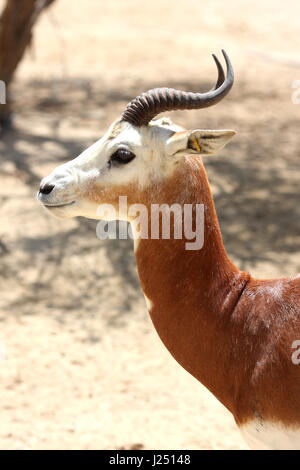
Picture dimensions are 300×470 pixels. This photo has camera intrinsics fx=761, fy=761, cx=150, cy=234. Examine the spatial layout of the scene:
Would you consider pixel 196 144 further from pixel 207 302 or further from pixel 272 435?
pixel 272 435

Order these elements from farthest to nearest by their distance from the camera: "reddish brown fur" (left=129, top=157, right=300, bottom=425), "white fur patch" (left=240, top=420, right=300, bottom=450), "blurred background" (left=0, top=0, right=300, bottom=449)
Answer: "blurred background" (left=0, top=0, right=300, bottom=449)
"reddish brown fur" (left=129, top=157, right=300, bottom=425)
"white fur patch" (left=240, top=420, right=300, bottom=450)

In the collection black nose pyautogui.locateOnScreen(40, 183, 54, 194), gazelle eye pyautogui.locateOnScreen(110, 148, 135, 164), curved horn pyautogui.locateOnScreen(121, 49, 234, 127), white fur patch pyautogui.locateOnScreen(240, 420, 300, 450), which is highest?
curved horn pyautogui.locateOnScreen(121, 49, 234, 127)

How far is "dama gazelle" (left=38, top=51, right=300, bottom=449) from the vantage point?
132 inches

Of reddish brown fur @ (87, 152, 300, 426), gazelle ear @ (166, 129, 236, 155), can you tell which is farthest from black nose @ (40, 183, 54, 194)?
gazelle ear @ (166, 129, 236, 155)

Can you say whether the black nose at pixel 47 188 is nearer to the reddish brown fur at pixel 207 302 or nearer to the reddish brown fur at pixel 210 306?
the reddish brown fur at pixel 207 302

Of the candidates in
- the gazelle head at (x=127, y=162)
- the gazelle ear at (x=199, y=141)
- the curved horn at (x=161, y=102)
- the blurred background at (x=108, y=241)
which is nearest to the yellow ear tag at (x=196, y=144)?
the gazelle ear at (x=199, y=141)

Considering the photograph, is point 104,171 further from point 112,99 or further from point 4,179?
point 112,99

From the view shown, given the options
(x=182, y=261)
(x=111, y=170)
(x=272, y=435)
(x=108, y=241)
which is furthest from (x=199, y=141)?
(x=108, y=241)

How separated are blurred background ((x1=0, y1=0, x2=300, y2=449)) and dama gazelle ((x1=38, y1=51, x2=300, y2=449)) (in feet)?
5.08

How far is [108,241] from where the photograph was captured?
7.45 m

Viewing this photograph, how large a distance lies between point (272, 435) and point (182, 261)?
844 millimetres

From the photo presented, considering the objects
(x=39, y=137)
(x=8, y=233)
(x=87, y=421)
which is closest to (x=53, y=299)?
(x=8, y=233)

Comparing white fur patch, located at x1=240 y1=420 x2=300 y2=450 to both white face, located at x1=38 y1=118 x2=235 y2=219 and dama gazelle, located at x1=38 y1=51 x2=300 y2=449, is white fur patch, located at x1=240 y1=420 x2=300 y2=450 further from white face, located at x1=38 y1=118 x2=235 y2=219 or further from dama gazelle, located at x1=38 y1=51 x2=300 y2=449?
white face, located at x1=38 y1=118 x2=235 y2=219

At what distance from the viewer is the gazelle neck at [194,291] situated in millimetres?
3389
